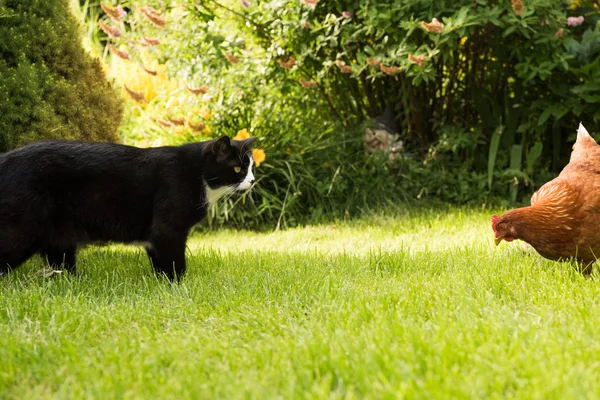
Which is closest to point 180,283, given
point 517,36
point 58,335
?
point 58,335

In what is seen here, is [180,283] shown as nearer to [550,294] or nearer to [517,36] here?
[550,294]

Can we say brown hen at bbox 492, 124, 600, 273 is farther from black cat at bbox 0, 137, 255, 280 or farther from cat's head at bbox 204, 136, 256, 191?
black cat at bbox 0, 137, 255, 280

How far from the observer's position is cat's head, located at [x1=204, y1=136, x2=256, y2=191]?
3.69 m

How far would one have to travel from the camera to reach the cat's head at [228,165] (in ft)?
12.1

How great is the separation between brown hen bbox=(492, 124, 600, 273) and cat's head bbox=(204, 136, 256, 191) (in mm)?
1498

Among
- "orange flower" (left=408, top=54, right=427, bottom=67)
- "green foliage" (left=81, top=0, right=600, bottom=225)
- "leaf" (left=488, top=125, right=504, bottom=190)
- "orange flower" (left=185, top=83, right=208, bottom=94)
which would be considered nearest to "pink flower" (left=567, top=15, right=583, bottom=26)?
"green foliage" (left=81, top=0, right=600, bottom=225)

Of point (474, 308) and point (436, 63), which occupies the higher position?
point (436, 63)

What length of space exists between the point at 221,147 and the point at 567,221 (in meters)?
1.92

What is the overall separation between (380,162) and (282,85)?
4.09 feet

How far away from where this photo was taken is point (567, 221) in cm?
308

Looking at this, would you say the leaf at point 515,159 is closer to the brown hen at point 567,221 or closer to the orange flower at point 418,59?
the orange flower at point 418,59

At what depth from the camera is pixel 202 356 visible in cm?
219

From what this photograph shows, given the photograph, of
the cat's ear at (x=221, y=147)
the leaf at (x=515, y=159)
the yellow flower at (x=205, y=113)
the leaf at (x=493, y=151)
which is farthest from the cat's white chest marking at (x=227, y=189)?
the leaf at (x=515, y=159)

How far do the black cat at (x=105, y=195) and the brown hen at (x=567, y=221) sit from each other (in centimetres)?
166
